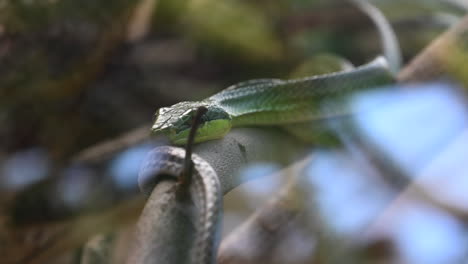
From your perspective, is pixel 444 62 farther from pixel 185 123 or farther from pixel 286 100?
pixel 185 123

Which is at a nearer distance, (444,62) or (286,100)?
(286,100)

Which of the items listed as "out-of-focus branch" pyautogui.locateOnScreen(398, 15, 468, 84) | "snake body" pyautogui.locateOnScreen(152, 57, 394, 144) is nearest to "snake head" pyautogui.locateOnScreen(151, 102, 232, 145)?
"snake body" pyautogui.locateOnScreen(152, 57, 394, 144)

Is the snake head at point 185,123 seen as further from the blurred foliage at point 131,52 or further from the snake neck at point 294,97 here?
the blurred foliage at point 131,52

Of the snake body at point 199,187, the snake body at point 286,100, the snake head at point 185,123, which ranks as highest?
the snake body at point 286,100

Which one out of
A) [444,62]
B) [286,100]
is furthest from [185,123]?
[444,62]

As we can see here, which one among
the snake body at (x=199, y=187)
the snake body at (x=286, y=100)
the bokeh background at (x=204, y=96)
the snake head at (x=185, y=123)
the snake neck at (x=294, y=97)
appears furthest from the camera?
the bokeh background at (x=204, y=96)

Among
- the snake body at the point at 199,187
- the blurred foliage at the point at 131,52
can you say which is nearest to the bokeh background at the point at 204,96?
the blurred foliage at the point at 131,52

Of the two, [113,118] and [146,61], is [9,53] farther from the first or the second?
[146,61]
